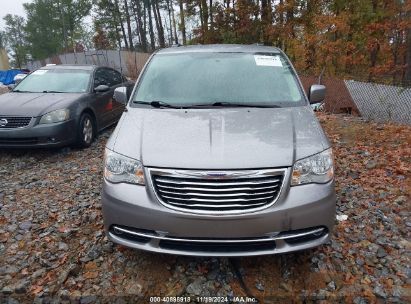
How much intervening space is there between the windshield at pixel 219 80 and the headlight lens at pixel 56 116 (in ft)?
7.61

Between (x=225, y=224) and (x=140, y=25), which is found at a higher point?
(x=140, y=25)

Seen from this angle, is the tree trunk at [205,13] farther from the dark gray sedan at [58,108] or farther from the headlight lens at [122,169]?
the headlight lens at [122,169]

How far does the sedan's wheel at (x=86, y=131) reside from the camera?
573 cm

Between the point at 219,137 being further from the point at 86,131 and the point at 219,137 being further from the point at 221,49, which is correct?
the point at 86,131

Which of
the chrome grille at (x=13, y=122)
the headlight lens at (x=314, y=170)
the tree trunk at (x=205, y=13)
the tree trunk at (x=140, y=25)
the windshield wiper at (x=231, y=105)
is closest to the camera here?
the headlight lens at (x=314, y=170)

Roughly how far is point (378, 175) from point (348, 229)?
59.3 inches

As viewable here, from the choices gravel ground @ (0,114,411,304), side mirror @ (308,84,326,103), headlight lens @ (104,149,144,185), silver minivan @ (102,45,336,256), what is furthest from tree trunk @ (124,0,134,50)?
headlight lens @ (104,149,144,185)

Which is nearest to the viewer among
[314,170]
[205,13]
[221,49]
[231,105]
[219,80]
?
[314,170]

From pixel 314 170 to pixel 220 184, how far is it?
2.38 ft

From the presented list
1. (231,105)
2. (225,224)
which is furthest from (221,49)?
(225,224)

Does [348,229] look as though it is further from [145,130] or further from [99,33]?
[99,33]

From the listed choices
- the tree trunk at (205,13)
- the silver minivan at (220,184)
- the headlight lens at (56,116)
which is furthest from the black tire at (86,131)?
the tree trunk at (205,13)

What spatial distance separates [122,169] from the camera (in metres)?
2.42

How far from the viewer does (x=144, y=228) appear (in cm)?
229
